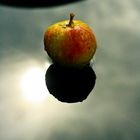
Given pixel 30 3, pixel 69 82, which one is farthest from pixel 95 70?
pixel 30 3

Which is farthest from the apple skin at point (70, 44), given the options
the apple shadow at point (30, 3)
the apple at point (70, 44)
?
the apple shadow at point (30, 3)

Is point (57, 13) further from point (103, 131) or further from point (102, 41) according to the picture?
point (103, 131)

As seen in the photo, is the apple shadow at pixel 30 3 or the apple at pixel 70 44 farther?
the apple shadow at pixel 30 3

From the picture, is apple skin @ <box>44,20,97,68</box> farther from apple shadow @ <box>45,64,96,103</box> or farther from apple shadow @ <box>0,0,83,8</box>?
apple shadow @ <box>0,0,83,8</box>

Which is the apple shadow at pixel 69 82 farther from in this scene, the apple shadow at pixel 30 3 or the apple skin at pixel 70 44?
the apple shadow at pixel 30 3

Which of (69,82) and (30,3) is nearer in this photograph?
(69,82)

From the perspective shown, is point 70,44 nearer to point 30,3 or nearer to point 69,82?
point 69,82
